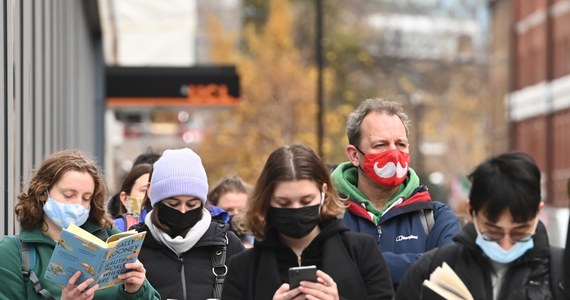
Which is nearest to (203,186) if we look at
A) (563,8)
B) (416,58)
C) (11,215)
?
(11,215)

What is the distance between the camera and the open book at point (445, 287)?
598 cm

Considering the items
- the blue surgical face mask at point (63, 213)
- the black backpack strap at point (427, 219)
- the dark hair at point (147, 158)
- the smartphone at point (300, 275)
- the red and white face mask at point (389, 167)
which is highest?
the red and white face mask at point (389, 167)

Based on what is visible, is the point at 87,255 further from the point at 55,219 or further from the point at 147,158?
the point at 147,158

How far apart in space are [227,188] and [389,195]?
3.84 meters

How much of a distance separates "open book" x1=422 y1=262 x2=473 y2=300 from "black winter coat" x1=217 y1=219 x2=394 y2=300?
617mm

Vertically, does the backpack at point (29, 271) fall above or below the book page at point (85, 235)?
below

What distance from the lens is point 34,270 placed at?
713 cm

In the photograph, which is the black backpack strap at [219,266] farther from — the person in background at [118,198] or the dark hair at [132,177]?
the person in background at [118,198]

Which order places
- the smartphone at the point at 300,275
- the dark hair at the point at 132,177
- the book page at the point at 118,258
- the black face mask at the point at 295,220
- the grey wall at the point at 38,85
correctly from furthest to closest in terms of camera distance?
the grey wall at the point at 38,85, the dark hair at the point at 132,177, the book page at the point at 118,258, the black face mask at the point at 295,220, the smartphone at the point at 300,275

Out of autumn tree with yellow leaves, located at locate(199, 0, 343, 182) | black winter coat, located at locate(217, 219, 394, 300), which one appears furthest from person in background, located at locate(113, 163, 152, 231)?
autumn tree with yellow leaves, located at locate(199, 0, 343, 182)

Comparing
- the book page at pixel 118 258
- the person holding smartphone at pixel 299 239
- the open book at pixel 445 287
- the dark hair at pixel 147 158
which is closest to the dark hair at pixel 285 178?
the person holding smartphone at pixel 299 239

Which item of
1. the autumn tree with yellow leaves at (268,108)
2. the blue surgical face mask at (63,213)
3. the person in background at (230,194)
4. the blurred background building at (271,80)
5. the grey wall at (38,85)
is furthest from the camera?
the autumn tree with yellow leaves at (268,108)

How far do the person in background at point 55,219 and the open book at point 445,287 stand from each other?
65.4 inches

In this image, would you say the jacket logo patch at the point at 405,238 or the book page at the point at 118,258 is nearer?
the book page at the point at 118,258
